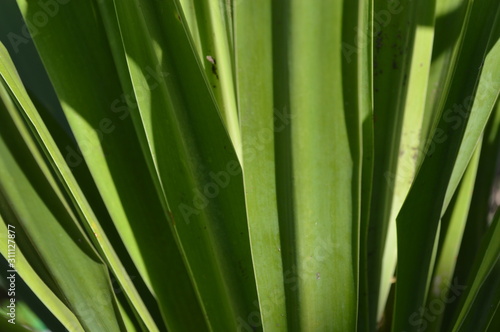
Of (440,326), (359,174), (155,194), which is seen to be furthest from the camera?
(440,326)

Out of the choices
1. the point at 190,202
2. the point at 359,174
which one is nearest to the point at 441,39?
the point at 359,174

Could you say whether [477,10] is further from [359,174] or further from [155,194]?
[155,194]
